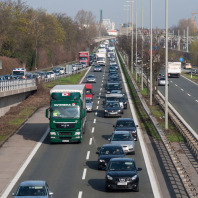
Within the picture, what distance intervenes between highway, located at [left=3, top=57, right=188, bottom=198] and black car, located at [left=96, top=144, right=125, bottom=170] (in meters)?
0.45

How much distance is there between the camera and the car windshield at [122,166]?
22.6 meters

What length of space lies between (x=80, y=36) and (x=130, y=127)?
148m

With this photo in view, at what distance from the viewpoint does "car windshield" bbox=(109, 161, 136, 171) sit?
22612 millimetres

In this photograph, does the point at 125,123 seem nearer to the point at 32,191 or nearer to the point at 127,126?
the point at 127,126

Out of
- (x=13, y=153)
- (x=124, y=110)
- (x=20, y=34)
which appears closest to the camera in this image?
(x=13, y=153)

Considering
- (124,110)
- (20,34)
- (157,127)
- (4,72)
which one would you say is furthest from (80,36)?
(157,127)

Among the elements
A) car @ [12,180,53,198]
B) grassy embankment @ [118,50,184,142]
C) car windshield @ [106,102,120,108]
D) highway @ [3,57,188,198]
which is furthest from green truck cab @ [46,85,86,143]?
car @ [12,180,53,198]

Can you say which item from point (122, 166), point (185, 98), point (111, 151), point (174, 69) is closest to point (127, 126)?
point (111, 151)

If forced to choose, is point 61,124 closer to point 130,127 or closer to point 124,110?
point 130,127

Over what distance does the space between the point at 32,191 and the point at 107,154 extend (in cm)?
920

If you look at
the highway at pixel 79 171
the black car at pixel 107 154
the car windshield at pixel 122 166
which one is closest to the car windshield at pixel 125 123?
the highway at pixel 79 171

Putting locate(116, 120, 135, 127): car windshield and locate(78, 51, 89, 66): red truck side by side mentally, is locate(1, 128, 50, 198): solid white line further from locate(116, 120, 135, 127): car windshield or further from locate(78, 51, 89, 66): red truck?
locate(78, 51, 89, 66): red truck

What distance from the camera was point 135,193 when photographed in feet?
71.6

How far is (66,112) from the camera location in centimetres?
3388
